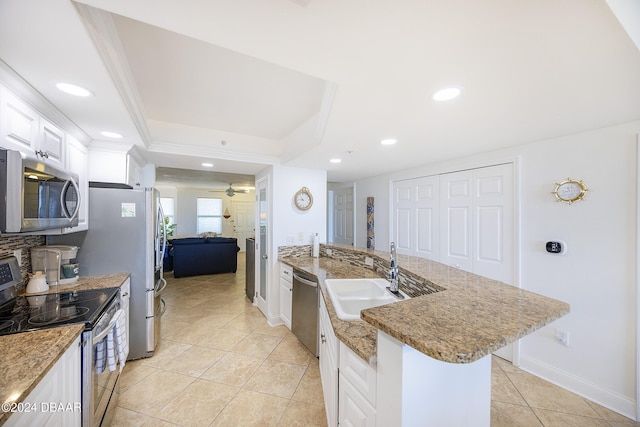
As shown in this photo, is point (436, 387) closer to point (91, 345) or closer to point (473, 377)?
point (473, 377)

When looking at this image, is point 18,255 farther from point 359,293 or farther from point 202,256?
point 202,256

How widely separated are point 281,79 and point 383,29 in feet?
3.49

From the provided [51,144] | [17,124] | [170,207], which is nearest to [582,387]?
[17,124]

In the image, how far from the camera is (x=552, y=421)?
1.71 metres

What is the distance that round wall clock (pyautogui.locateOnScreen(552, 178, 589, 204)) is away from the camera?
194 cm

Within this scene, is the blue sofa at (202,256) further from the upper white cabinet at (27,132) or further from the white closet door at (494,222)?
the white closet door at (494,222)

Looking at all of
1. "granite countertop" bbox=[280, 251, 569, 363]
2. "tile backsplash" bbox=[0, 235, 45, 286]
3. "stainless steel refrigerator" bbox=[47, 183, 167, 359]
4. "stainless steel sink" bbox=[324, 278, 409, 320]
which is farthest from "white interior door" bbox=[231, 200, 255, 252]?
"granite countertop" bbox=[280, 251, 569, 363]

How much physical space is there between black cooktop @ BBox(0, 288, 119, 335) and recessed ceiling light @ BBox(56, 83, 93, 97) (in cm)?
127

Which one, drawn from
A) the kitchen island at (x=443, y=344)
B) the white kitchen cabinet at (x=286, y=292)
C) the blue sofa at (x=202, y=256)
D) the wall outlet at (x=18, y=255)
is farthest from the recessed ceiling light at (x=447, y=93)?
the blue sofa at (x=202, y=256)

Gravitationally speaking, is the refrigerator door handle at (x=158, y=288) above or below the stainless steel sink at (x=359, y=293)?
below

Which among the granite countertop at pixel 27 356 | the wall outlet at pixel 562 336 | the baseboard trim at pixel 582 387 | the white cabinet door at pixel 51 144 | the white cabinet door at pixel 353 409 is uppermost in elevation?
the white cabinet door at pixel 51 144

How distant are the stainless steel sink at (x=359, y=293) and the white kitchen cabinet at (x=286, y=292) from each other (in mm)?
960

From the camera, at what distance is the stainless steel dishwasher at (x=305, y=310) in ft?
7.78

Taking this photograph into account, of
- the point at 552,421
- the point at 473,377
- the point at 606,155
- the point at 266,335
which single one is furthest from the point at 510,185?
the point at 266,335
